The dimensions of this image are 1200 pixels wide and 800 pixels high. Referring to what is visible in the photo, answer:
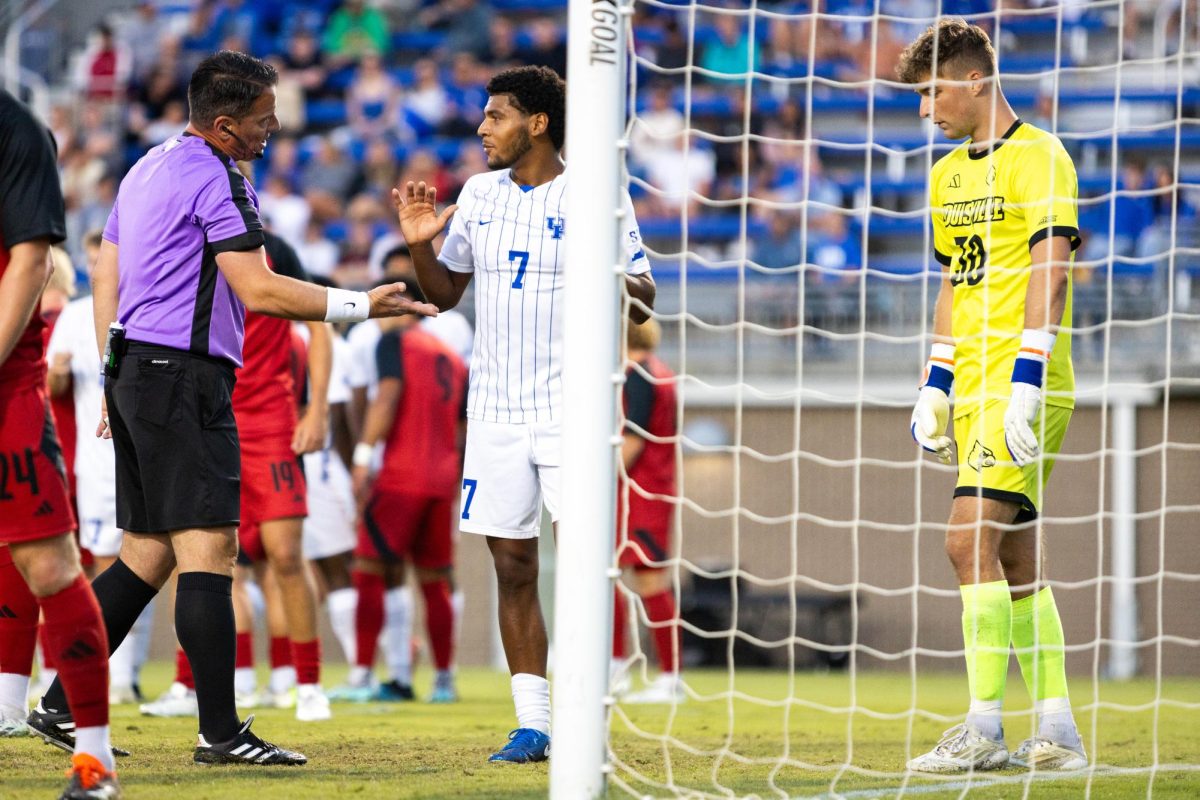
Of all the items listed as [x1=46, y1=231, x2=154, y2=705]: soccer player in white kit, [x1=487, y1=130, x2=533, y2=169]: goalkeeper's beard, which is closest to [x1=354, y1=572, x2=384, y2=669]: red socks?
[x1=46, y1=231, x2=154, y2=705]: soccer player in white kit

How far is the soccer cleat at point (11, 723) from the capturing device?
539 centimetres

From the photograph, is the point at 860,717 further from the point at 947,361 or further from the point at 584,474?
the point at 584,474

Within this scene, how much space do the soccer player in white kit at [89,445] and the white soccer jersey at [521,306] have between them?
10.7ft

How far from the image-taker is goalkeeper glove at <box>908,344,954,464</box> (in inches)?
200

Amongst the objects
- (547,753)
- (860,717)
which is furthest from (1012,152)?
(860,717)

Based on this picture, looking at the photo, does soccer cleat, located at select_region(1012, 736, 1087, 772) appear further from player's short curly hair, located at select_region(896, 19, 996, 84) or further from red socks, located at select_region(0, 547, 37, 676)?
red socks, located at select_region(0, 547, 37, 676)

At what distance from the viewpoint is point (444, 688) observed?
27.4 feet

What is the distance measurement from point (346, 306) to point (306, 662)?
2596mm

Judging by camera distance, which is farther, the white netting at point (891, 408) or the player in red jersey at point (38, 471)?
the white netting at point (891, 408)

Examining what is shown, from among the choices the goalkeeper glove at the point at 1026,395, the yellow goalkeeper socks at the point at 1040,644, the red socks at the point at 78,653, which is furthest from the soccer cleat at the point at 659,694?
the red socks at the point at 78,653

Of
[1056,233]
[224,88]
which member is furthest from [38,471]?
[1056,233]

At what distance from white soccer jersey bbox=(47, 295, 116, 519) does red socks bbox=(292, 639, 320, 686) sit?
1598 millimetres

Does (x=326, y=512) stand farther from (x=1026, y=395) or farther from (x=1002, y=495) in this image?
(x=1026, y=395)

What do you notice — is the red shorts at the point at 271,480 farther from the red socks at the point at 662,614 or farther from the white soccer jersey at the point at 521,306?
the red socks at the point at 662,614
